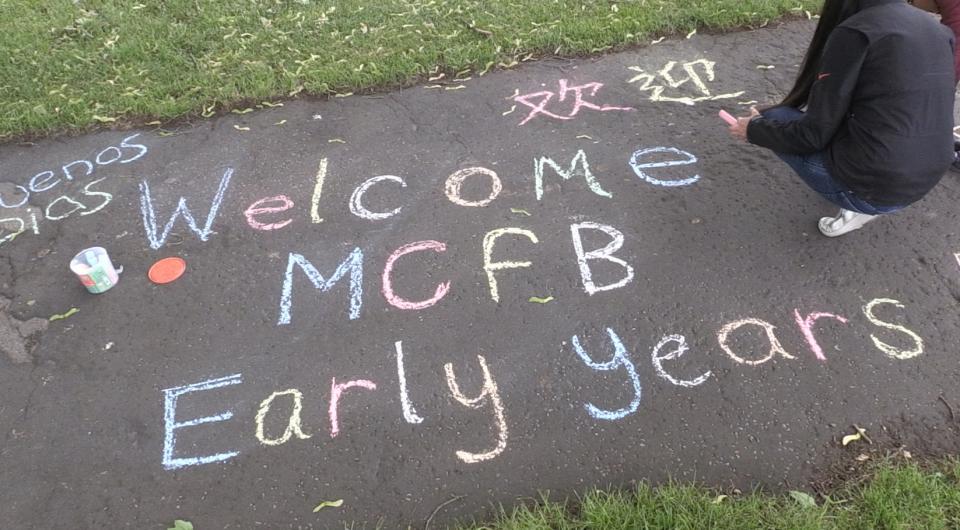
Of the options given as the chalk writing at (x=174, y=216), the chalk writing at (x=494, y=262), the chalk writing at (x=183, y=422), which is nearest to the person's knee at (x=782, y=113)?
the chalk writing at (x=494, y=262)

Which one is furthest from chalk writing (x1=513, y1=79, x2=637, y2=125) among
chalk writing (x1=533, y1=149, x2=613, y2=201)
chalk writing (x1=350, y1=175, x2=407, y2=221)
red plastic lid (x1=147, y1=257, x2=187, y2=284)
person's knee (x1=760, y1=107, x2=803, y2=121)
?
red plastic lid (x1=147, y1=257, x2=187, y2=284)

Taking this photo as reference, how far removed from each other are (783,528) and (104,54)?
227 inches

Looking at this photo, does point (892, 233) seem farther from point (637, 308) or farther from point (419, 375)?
point (419, 375)

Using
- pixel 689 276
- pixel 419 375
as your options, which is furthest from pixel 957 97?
pixel 419 375

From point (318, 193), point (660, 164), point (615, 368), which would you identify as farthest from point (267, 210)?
point (660, 164)

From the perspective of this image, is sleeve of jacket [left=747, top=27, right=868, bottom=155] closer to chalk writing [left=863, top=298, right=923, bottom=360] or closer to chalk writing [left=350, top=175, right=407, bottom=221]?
chalk writing [left=863, top=298, right=923, bottom=360]

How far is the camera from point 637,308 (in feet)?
9.90

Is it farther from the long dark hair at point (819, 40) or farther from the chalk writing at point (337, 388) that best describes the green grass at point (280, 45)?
the chalk writing at point (337, 388)

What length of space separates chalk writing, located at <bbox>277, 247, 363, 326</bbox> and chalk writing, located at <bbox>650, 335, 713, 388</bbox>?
4.84 ft

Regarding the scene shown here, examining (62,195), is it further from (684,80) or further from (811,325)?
(811,325)

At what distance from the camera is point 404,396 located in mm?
2777

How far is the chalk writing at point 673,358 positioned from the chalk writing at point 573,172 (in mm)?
1049

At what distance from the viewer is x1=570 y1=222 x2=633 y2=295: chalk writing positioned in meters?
3.13

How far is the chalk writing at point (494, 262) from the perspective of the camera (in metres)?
3.19
